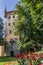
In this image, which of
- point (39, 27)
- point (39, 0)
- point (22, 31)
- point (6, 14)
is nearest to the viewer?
point (39, 0)

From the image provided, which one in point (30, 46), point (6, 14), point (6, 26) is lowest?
point (30, 46)

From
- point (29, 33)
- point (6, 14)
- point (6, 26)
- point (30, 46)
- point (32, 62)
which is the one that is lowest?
point (32, 62)

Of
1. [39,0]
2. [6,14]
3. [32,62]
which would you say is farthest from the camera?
[6,14]

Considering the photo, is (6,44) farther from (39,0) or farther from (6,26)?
(39,0)

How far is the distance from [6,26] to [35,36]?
1733 centimetres

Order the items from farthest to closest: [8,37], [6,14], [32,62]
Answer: [6,14] → [8,37] → [32,62]

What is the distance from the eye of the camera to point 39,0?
491 inches

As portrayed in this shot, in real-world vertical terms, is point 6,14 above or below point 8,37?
above

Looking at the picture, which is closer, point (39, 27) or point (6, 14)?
point (39, 27)

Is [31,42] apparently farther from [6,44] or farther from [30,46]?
[6,44]

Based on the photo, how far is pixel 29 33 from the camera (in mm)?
38344

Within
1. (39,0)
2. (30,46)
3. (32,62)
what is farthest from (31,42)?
(32,62)

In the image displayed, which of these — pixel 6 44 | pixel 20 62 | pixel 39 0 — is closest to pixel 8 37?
pixel 6 44

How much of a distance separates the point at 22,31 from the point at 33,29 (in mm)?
2568
